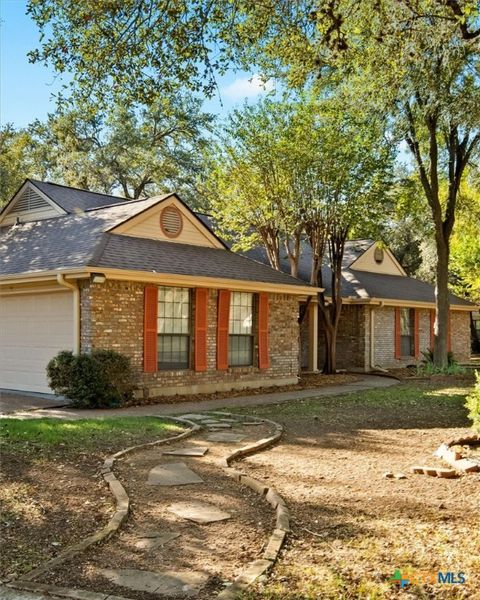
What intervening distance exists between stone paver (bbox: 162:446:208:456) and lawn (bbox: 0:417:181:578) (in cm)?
65

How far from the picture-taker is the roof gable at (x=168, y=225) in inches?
559

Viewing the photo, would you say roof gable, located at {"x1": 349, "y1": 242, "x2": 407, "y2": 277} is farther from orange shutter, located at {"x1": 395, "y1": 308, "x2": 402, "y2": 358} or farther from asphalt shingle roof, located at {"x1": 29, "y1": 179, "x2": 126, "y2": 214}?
asphalt shingle roof, located at {"x1": 29, "y1": 179, "x2": 126, "y2": 214}

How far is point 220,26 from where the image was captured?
7.51 metres

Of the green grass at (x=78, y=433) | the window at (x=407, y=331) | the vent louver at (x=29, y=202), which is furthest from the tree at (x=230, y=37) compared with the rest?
the window at (x=407, y=331)

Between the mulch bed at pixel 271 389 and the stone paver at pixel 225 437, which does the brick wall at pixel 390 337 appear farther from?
the stone paver at pixel 225 437

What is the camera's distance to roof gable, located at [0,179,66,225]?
16562 mm

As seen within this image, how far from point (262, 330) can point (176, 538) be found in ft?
36.3

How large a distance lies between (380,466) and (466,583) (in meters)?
3.15

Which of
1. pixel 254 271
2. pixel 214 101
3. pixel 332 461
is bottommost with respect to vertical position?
pixel 332 461

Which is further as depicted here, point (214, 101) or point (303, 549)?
point (214, 101)

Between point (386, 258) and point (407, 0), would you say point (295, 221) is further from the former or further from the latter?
point (407, 0)

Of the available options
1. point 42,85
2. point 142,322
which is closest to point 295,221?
point 142,322

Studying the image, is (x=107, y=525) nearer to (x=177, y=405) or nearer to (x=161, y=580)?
(x=161, y=580)

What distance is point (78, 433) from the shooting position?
8.10m
